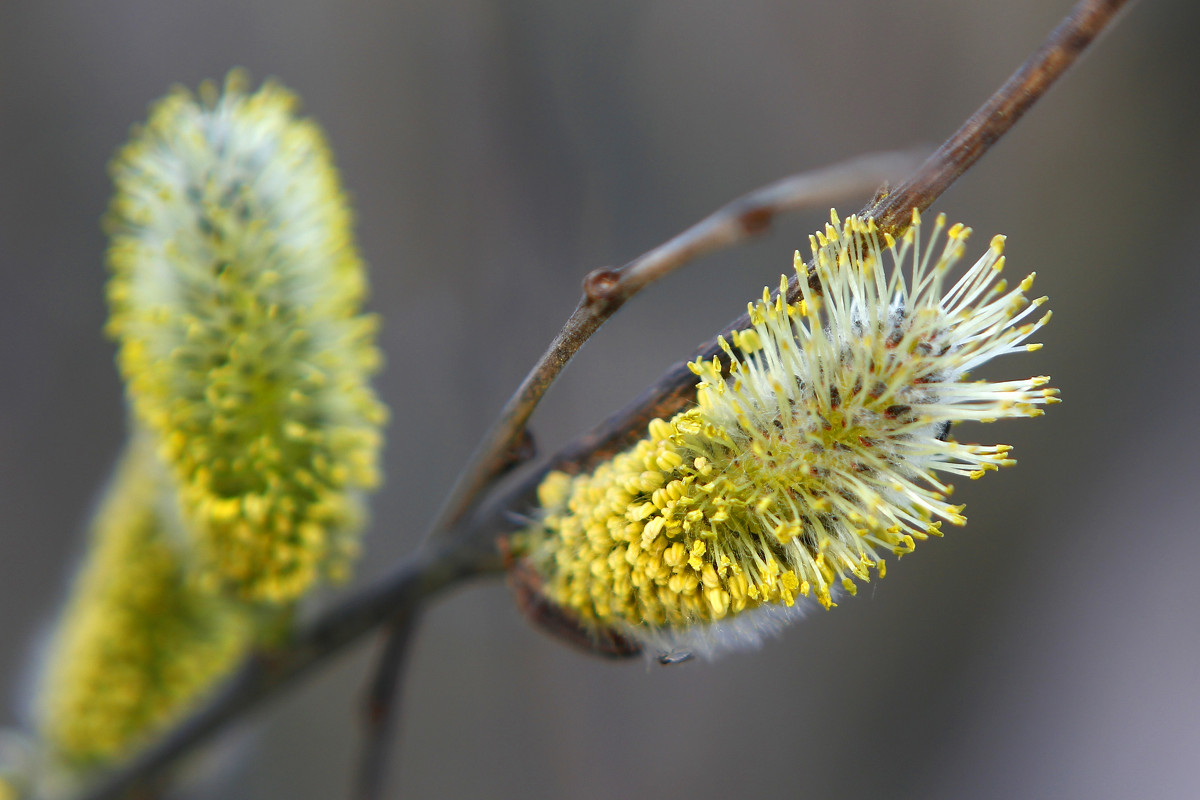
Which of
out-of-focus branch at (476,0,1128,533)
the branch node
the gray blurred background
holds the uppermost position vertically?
the branch node

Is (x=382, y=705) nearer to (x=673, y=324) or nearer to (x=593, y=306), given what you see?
(x=593, y=306)

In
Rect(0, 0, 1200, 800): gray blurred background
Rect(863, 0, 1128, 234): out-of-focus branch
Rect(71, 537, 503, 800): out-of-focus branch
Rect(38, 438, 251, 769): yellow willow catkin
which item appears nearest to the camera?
Rect(863, 0, 1128, 234): out-of-focus branch

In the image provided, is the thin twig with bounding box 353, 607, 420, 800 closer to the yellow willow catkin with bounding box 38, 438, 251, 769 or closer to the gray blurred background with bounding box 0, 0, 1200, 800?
the yellow willow catkin with bounding box 38, 438, 251, 769

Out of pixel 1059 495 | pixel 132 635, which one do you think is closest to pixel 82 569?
pixel 132 635

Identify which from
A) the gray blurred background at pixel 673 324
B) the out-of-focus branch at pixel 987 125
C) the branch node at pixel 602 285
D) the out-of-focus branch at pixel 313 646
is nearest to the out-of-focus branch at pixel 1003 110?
the out-of-focus branch at pixel 987 125

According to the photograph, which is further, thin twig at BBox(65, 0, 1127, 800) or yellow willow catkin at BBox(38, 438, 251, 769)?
yellow willow catkin at BBox(38, 438, 251, 769)

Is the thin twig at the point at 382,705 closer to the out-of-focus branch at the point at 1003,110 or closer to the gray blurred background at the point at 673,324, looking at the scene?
the out-of-focus branch at the point at 1003,110

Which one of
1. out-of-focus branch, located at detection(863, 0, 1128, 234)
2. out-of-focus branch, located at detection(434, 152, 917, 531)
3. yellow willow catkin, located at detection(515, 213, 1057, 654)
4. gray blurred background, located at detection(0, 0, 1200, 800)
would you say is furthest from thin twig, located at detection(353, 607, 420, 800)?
gray blurred background, located at detection(0, 0, 1200, 800)
